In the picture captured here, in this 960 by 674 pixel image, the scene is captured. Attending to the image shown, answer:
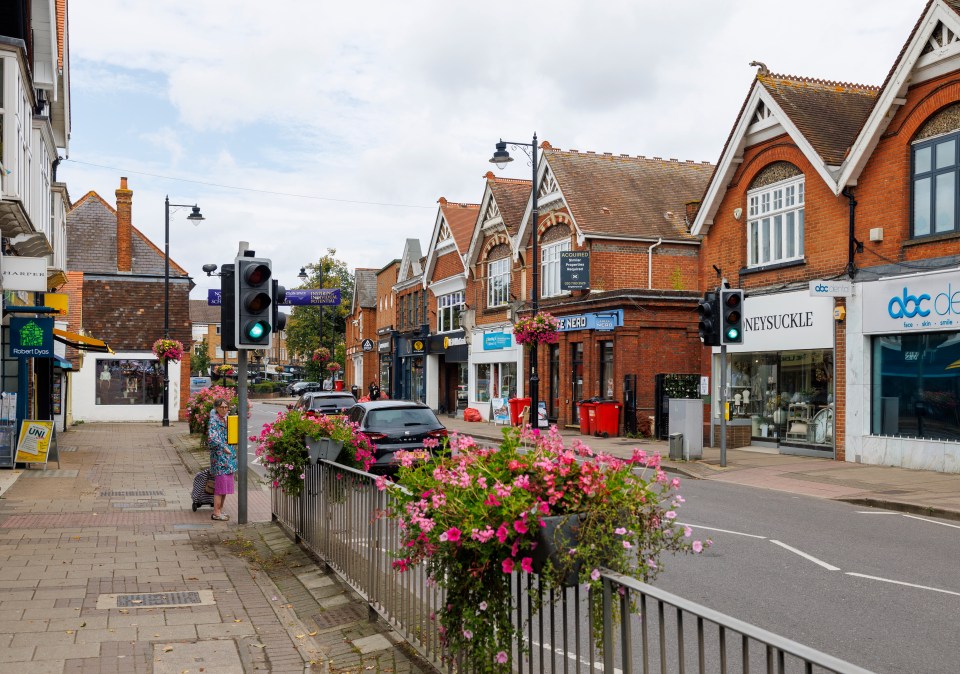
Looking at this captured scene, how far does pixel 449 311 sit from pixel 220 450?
33.8 meters

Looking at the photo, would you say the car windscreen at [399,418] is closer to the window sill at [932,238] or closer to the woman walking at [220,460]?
the woman walking at [220,460]

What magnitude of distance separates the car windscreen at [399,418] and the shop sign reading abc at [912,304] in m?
9.46

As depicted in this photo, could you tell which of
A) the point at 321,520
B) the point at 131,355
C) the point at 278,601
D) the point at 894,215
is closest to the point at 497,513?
the point at 278,601

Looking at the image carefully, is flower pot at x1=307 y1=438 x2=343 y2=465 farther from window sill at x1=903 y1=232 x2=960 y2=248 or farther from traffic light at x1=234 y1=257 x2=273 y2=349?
window sill at x1=903 y1=232 x2=960 y2=248

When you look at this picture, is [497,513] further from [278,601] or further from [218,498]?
[218,498]

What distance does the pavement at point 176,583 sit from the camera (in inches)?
240

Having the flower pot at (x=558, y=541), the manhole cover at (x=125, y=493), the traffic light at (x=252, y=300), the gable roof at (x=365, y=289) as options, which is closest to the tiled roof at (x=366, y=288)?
the gable roof at (x=365, y=289)

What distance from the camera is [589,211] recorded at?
32.1m

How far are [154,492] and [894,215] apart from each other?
1483 centimetres

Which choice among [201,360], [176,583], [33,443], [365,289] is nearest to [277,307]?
[176,583]

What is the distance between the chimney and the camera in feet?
137

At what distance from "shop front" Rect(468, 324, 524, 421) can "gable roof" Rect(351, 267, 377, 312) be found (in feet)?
89.6

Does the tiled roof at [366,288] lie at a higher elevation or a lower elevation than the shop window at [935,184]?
higher

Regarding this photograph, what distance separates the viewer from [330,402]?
76.1 feet
